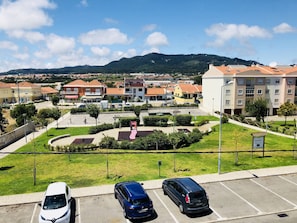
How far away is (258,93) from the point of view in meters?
58.5

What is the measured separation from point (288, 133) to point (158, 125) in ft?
64.1

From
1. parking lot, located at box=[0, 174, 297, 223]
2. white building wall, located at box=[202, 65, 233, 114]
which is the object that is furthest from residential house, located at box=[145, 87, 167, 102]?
parking lot, located at box=[0, 174, 297, 223]

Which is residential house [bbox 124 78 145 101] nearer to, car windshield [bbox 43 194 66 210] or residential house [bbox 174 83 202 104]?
residential house [bbox 174 83 202 104]

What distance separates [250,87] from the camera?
57781mm

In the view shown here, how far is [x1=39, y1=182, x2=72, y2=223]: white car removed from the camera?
43.7 ft

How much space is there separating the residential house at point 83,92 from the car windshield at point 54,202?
234 ft

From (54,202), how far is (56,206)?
0.35 metres

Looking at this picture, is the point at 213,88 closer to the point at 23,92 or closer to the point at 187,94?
the point at 187,94

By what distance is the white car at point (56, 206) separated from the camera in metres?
13.3

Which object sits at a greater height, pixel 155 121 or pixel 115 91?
pixel 115 91

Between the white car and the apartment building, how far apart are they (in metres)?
46.6

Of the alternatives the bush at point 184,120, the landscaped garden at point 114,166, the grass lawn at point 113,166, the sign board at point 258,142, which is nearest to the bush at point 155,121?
the bush at point 184,120

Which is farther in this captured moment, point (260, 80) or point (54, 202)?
point (260, 80)

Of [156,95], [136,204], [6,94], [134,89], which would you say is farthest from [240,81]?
[6,94]
